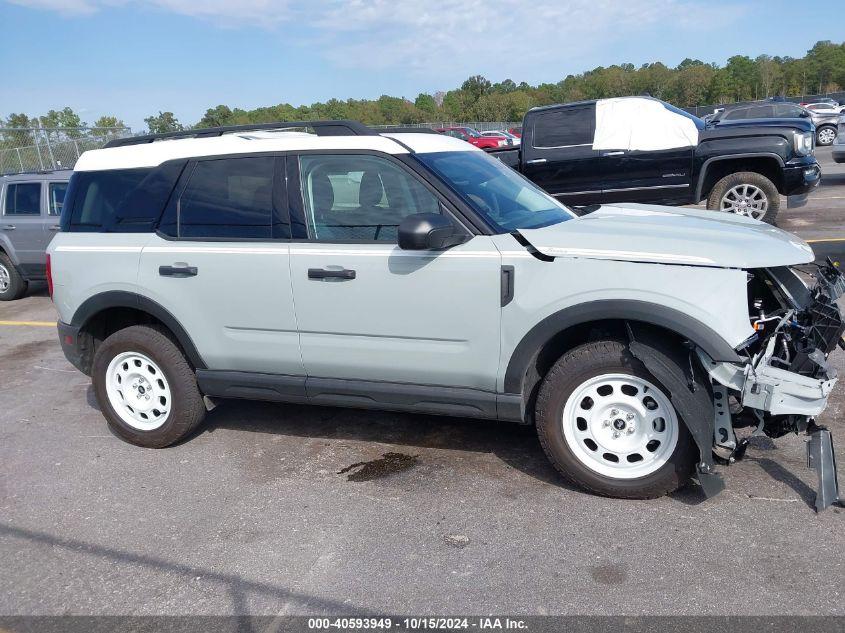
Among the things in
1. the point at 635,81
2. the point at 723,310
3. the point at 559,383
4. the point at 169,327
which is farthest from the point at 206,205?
the point at 635,81

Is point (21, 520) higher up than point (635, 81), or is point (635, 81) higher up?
point (635, 81)

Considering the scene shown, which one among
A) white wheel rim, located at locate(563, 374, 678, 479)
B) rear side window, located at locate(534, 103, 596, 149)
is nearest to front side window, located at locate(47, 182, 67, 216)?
rear side window, located at locate(534, 103, 596, 149)

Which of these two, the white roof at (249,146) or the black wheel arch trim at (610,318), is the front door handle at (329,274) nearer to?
the white roof at (249,146)

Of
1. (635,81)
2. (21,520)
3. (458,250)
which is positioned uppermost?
(635,81)

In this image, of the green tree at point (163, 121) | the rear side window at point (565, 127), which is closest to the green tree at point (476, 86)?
the green tree at point (163, 121)

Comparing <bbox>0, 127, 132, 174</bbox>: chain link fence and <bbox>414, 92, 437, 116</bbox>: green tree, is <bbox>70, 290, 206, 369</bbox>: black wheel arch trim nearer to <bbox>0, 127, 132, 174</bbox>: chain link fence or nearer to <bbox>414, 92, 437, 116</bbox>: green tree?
<bbox>0, 127, 132, 174</bbox>: chain link fence

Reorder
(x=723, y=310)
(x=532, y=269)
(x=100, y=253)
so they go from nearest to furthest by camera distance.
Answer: (x=723, y=310), (x=532, y=269), (x=100, y=253)

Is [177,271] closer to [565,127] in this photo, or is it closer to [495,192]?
[495,192]

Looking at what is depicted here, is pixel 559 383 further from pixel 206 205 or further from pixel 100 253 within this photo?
pixel 100 253

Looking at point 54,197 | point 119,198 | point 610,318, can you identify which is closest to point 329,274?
point 610,318

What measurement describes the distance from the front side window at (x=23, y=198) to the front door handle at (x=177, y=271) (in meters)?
7.21

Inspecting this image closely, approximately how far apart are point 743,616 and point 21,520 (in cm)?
370

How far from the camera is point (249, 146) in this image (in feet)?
14.6

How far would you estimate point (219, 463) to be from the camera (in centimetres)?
464
